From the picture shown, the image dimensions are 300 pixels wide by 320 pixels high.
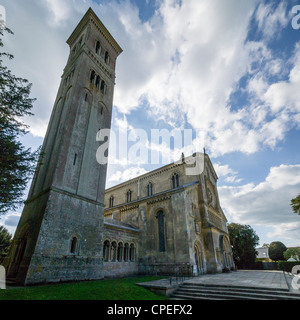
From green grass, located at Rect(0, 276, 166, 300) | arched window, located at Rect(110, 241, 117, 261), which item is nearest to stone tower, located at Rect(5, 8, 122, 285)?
green grass, located at Rect(0, 276, 166, 300)

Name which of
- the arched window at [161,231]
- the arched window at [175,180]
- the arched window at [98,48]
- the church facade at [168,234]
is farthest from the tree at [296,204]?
the arched window at [98,48]

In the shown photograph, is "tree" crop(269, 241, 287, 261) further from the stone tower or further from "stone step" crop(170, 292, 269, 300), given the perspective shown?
the stone tower

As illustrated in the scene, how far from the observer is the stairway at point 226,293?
8.91 metres

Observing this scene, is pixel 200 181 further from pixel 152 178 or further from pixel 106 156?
pixel 106 156

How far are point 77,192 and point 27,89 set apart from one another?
8.55 m

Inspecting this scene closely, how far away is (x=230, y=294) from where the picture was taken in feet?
32.6

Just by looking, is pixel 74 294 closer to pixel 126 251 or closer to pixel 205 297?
pixel 205 297

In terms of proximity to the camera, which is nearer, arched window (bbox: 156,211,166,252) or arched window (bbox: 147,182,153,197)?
arched window (bbox: 156,211,166,252)

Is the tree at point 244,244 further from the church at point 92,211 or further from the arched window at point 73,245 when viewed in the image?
the arched window at point 73,245

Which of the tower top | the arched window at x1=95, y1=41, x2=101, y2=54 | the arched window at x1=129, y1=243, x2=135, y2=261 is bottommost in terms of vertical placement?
the arched window at x1=129, y1=243, x2=135, y2=261

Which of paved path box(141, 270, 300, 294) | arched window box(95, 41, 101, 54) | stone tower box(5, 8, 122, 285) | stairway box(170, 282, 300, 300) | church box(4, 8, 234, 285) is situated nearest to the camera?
stairway box(170, 282, 300, 300)

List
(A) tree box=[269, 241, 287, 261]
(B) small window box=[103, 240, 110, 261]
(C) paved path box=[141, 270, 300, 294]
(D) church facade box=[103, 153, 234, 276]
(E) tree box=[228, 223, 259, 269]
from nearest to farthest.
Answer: (C) paved path box=[141, 270, 300, 294], (B) small window box=[103, 240, 110, 261], (D) church facade box=[103, 153, 234, 276], (E) tree box=[228, 223, 259, 269], (A) tree box=[269, 241, 287, 261]

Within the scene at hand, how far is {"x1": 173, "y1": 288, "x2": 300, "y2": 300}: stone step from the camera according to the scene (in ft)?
28.5

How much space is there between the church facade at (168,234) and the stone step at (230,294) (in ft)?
22.9
